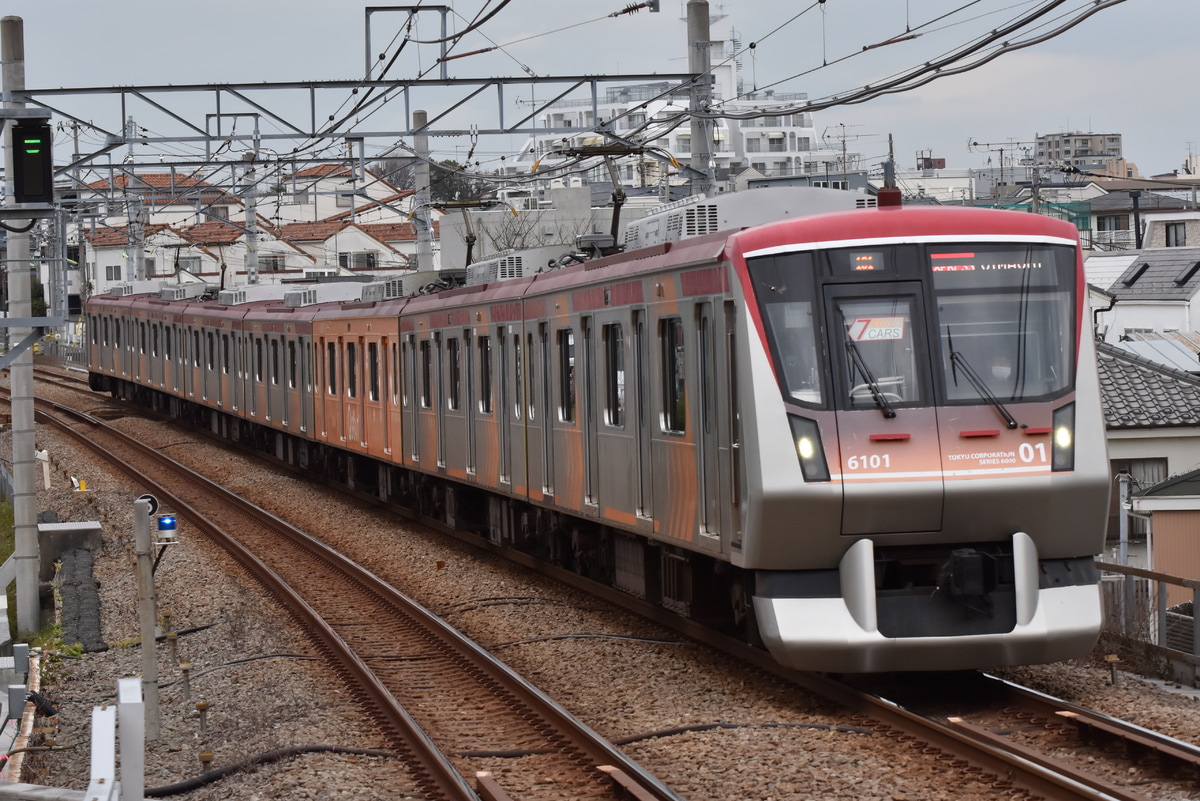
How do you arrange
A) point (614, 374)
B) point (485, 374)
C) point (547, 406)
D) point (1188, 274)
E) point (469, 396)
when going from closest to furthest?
1. point (614, 374)
2. point (547, 406)
3. point (485, 374)
4. point (469, 396)
5. point (1188, 274)

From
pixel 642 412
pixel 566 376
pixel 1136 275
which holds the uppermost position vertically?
pixel 1136 275

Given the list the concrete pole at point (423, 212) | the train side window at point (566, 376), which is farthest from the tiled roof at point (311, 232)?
the train side window at point (566, 376)

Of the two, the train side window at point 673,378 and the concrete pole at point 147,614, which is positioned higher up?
the train side window at point 673,378

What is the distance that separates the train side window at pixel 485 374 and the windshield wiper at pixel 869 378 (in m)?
7.16

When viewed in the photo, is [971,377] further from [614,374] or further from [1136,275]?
A: [1136,275]

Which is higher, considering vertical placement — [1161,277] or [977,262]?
[977,262]

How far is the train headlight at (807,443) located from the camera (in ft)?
27.5

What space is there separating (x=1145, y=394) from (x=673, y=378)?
1224cm

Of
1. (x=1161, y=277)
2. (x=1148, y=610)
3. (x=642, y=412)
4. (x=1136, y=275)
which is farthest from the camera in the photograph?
(x=1136, y=275)

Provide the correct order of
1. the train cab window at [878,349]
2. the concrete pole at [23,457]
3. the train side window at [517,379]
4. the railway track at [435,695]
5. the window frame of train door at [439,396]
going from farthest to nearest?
the window frame of train door at [439,396] → the train side window at [517,379] → the concrete pole at [23,457] → the train cab window at [878,349] → the railway track at [435,695]

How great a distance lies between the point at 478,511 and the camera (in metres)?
18.1

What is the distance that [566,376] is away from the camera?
1280cm

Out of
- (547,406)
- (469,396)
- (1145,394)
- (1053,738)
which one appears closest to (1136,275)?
(1145,394)

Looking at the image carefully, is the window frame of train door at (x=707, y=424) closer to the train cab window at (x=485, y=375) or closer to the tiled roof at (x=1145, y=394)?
the train cab window at (x=485, y=375)
